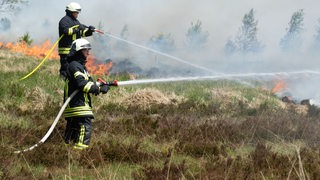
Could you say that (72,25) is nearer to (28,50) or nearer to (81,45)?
(81,45)

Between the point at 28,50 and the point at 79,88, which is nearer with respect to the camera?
the point at 79,88

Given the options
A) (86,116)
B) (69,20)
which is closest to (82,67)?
(86,116)

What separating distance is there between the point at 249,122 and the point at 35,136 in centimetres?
464

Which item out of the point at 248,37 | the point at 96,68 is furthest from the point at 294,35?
the point at 96,68

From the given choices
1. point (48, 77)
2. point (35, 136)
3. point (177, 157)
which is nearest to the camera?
point (177, 157)

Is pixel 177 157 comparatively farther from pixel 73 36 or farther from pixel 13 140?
pixel 73 36

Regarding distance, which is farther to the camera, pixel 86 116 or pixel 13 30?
pixel 13 30

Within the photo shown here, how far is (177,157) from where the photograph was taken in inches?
266

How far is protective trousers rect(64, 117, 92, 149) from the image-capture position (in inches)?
274

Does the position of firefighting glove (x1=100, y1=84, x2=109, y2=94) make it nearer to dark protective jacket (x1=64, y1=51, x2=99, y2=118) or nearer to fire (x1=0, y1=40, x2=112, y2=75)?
dark protective jacket (x1=64, y1=51, x2=99, y2=118)

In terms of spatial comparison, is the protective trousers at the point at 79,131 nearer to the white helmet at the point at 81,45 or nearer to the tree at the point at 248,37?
the white helmet at the point at 81,45

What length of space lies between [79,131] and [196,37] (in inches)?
4047

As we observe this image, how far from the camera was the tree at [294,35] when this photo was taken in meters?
92.4

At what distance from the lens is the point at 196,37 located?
109 metres
